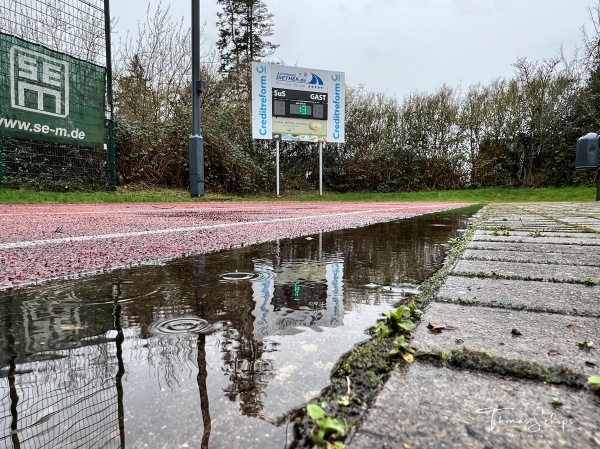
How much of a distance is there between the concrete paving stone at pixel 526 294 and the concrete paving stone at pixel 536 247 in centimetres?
74

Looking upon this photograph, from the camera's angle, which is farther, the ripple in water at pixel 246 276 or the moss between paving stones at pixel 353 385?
the ripple in water at pixel 246 276

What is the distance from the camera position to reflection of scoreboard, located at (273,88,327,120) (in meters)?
14.5

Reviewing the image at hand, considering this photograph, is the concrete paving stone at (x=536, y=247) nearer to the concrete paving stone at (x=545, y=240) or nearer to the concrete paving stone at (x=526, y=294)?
the concrete paving stone at (x=545, y=240)

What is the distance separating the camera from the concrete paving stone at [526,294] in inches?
34.3

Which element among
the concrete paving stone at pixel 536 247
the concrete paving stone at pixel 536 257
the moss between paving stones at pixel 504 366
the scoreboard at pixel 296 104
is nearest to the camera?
the moss between paving stones at pixel 504 366

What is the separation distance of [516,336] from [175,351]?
58cm

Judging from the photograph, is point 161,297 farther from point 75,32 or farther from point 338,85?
point 338,85

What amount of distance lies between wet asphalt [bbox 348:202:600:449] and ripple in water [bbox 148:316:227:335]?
1.14 ft

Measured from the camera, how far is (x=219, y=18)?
20.7 metres

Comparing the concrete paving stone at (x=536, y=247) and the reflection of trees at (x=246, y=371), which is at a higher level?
the concrete paving stone at (x=536, y=247)

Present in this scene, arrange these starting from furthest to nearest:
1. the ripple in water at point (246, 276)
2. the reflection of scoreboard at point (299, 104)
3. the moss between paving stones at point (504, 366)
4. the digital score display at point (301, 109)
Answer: the digital score display at point (301, 109)
the reflection of scoreboard at point (299, 104)
the ripple in water at point (246, 276)
the moss between paving stones at point (504, 366)

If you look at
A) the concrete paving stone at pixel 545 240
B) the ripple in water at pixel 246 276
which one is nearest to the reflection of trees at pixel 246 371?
the ripple in water at pixel 246 276

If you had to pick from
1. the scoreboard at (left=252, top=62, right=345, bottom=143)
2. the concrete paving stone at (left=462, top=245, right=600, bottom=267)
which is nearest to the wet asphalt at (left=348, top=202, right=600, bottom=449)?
the concrete paving stone at (left=462, top=245, right=600, bottom=267)

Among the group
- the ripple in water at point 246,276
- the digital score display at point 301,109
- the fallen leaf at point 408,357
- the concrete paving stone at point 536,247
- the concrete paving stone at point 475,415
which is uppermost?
the digital score display at point 301,109
